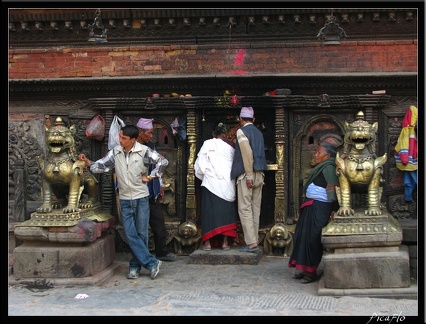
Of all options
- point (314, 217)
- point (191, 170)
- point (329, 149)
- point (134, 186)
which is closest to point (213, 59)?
point (191, 170)

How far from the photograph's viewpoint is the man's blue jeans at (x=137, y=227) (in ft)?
25.2

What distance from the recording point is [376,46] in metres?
9.24

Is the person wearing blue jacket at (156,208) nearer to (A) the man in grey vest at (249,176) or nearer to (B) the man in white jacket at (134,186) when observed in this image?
(B) the man in white jacket at (134,186)

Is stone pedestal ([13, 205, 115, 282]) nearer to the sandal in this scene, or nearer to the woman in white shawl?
the woman in white shawl

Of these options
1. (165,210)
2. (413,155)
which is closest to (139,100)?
(165,210)

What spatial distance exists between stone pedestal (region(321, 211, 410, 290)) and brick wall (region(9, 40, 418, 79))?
296 centimetres

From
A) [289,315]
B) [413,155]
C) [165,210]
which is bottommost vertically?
[289,315]

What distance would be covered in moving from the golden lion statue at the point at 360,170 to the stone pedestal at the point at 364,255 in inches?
9.2

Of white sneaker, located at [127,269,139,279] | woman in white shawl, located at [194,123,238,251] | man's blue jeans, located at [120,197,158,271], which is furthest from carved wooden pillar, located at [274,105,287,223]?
white sneaker, located at [127,269,139,279]

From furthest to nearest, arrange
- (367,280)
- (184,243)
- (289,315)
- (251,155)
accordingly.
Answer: (184,243) → (251,155) → (367,280) → (289,315)

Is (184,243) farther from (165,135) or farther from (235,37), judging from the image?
(235,37)

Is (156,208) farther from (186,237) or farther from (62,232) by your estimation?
(62,232)

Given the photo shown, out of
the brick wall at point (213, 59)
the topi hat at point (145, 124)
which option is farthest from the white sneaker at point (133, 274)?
the brick wall at point (213, 59)

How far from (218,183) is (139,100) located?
5.90 ft
